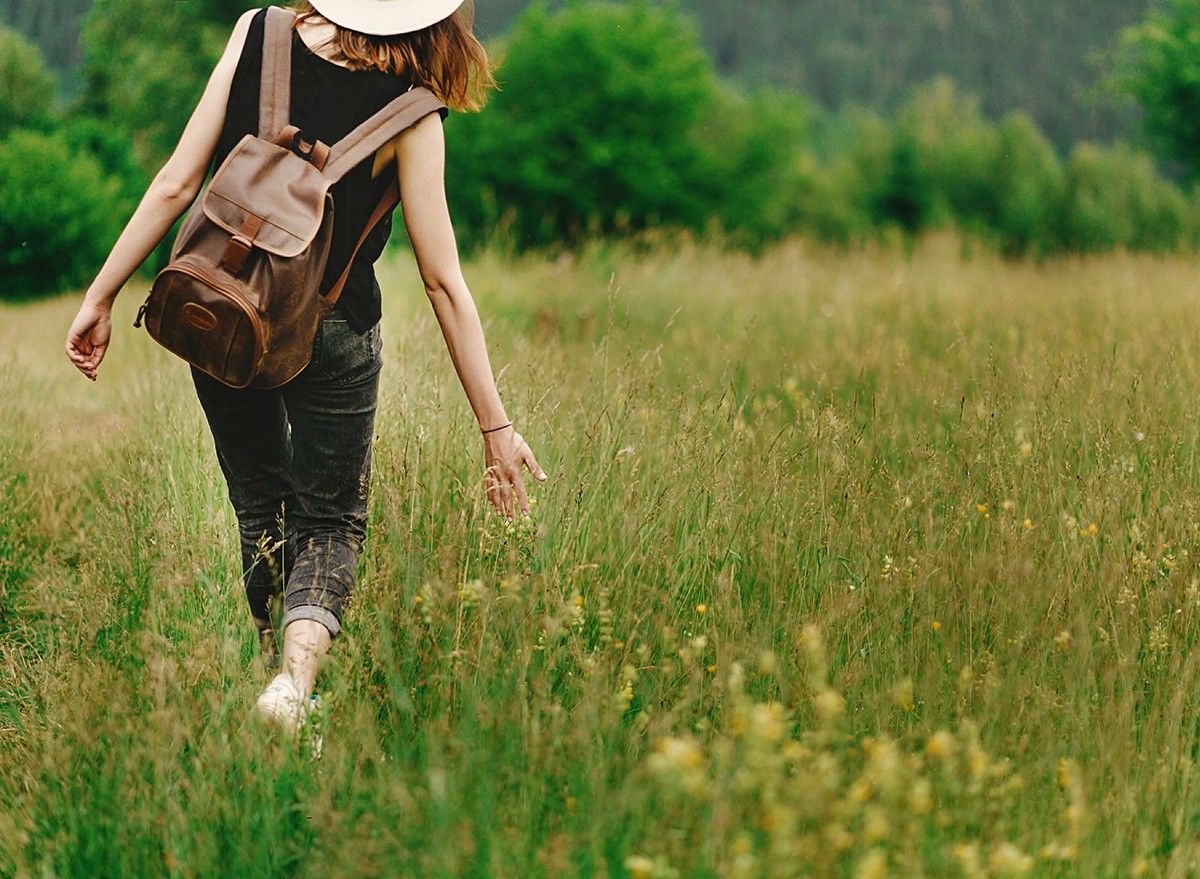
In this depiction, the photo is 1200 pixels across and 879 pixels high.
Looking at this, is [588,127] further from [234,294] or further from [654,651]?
[234,294]

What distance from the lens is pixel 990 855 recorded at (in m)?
1.94

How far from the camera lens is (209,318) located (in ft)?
7.73

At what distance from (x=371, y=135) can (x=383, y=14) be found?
0.84ft

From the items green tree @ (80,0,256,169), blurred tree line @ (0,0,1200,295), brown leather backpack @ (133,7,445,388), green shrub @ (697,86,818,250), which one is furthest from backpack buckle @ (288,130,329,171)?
green shrub @ (697,86,818,250)

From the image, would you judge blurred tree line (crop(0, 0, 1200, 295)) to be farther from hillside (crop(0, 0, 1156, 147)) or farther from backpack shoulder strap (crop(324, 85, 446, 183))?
hillside (crop(0, 0, 1156, 147))

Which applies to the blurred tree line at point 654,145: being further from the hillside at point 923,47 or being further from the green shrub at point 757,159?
the hillside at point 923,47

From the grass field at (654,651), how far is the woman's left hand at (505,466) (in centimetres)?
12

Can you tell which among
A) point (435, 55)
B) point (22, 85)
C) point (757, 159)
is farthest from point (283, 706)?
point (757, 159)

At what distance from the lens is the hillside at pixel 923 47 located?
94000 millimetres

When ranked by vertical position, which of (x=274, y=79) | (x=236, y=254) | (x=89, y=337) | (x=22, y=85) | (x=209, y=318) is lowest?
(x=22, y=85)

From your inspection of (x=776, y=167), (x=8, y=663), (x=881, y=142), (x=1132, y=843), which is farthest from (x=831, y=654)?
(x=881, y=142)

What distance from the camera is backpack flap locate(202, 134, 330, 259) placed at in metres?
2.34

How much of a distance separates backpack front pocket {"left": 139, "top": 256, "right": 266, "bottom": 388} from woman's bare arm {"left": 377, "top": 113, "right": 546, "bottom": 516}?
0.39 meters

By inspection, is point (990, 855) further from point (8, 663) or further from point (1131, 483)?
point (8, 663)
